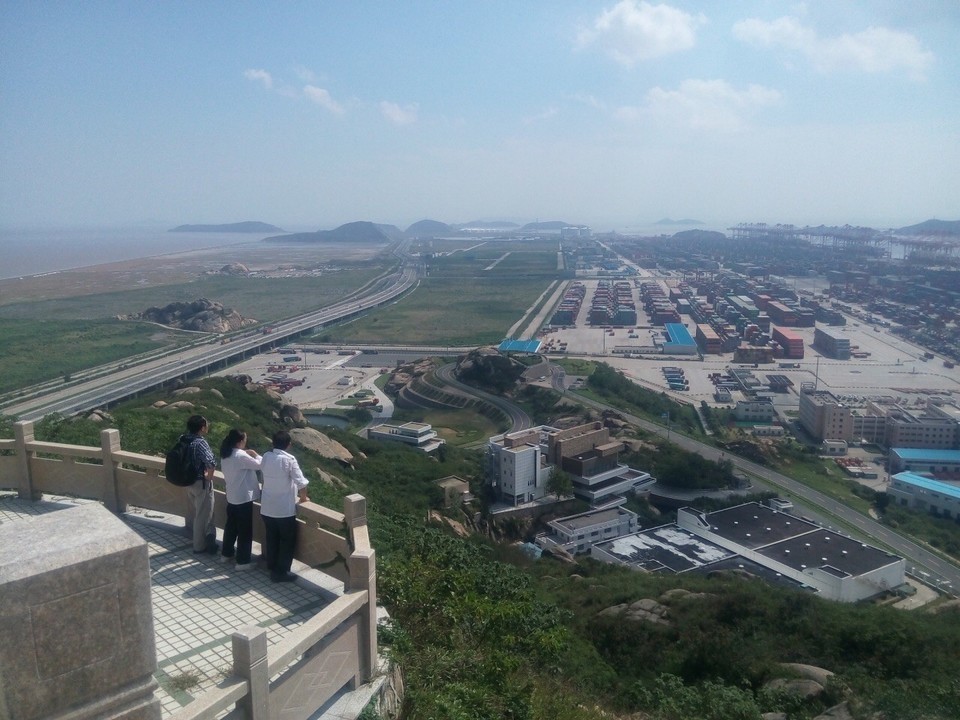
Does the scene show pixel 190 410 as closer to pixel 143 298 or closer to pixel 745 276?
pixel 143 298

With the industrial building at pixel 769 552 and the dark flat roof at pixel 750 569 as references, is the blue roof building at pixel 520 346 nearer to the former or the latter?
the industrial building at pixel 769 552

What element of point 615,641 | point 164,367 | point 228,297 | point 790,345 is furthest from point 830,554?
point 228,297

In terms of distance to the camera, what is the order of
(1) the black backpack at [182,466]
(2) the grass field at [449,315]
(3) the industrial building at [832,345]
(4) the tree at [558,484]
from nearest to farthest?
(1) the black backpack at [182,466] < (4) the tree at [558,484] < (3) the industrial building at [832,345] < (2) the grass field at [449,315]

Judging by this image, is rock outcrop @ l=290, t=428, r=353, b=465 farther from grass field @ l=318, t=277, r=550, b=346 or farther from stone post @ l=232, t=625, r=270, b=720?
grass field @ l=318, t=277, r=550, b=346

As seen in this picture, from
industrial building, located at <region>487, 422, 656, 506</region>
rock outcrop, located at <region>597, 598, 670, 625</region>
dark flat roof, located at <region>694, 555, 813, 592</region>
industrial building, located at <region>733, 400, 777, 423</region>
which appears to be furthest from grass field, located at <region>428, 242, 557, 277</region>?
rock outcrop, located at <region>597, 598, 670, 625</region>

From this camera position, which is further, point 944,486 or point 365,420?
point 365,420

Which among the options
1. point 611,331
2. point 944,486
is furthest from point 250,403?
point 611,331

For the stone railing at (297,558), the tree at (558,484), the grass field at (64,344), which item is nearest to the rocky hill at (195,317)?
the grass field at (64,344)
